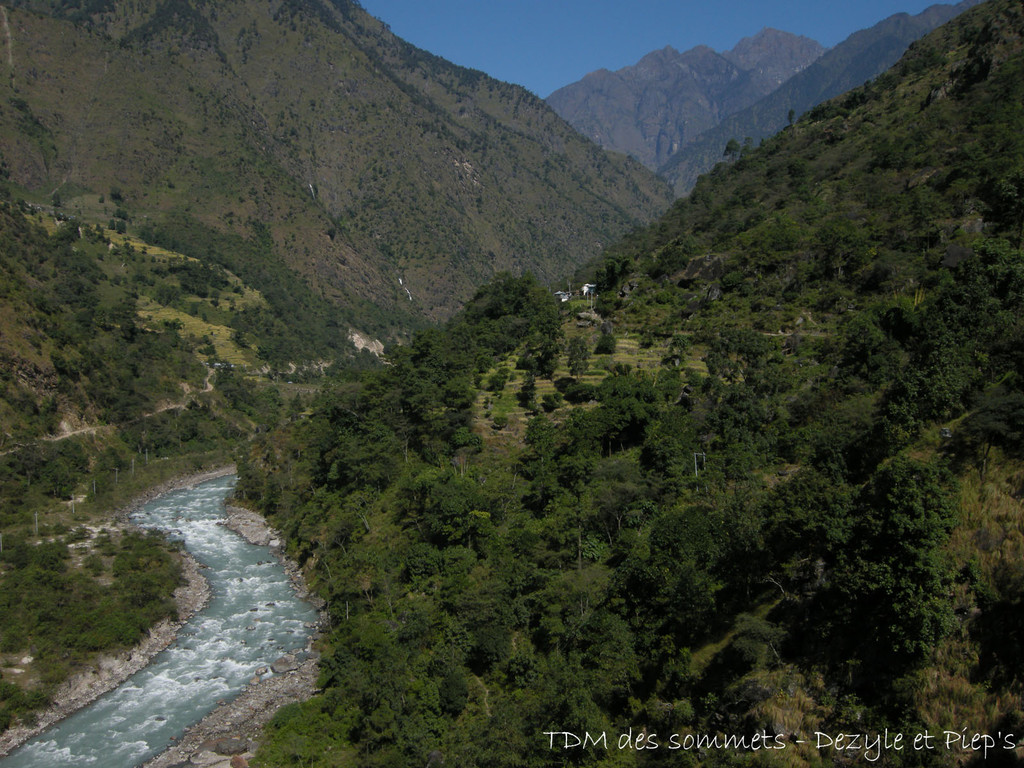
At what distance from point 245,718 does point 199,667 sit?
24.7 ft

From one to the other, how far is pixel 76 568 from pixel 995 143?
8019 cm

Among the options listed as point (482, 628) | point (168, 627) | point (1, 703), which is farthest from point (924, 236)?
point (1, 703)

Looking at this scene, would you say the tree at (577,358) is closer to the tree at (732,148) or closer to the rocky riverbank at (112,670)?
the rocky riverbank at (112,670)

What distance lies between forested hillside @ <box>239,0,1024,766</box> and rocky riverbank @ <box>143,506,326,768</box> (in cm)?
166

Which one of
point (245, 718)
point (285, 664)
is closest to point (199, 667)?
point (285, 664)

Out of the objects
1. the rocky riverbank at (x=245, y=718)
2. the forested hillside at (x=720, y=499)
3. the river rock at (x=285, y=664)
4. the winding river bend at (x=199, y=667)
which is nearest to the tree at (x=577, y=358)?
the forested hillside at (x=720, y=499)

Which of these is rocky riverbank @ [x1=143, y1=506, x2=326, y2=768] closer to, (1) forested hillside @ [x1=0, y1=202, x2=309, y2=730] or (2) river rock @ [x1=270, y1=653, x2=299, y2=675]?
(2) river rock @ [x1=270, y1=653, x2=299, y2=675]

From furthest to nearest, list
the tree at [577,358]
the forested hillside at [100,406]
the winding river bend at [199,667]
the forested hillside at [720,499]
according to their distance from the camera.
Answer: the tree at [577,358], the forested hillside at [100,406], the winding river bend at [199,667], the forested hillside at [720,499]

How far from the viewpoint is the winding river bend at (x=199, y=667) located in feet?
108

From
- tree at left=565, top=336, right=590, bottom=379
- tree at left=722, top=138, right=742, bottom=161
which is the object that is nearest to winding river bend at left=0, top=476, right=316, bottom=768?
tree at left=565, top=336, right=590, bottom=379

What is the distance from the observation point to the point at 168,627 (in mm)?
44344

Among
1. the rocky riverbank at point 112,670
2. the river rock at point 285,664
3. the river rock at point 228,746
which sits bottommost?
the river rock at point 228,746

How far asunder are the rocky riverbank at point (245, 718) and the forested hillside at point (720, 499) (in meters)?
1.66

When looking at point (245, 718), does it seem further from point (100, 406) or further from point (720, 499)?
point (100, 406)
